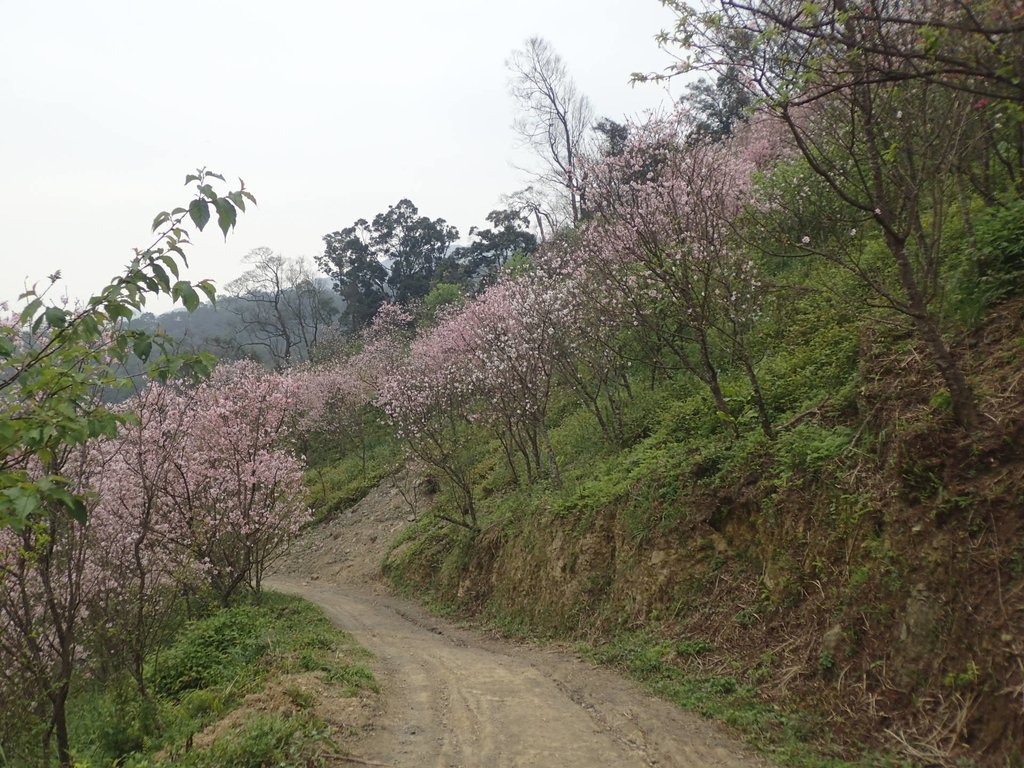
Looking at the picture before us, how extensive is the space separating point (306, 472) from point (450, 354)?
1385 centimetres

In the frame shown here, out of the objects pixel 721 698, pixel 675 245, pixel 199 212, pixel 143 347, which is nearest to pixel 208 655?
pixel 721 698

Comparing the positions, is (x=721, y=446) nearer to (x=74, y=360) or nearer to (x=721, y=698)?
(x=721, y=698)

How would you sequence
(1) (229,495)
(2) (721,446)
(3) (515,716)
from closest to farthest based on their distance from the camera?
(3) (515,716)
(2) (721,446)
(1) (229,495)

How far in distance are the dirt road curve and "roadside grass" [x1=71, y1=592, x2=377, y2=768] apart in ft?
1.78

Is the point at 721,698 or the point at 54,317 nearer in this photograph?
the point at 54,317

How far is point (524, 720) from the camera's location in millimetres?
6012

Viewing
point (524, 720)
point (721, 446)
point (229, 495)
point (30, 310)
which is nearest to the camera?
point (30, 310)

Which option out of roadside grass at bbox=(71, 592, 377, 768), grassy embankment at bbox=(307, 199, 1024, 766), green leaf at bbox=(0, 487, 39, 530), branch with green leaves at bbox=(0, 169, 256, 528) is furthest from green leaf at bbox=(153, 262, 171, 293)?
grassy embankment at bbox=(307, 199, 1024, 766)

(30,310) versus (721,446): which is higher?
(30,310)

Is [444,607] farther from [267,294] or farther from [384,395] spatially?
[267,294]

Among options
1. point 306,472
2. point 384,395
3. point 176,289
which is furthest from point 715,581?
point 306,472

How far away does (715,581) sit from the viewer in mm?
7797

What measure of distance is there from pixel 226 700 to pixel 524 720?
3.63 metres

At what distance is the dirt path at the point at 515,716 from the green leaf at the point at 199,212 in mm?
4300
